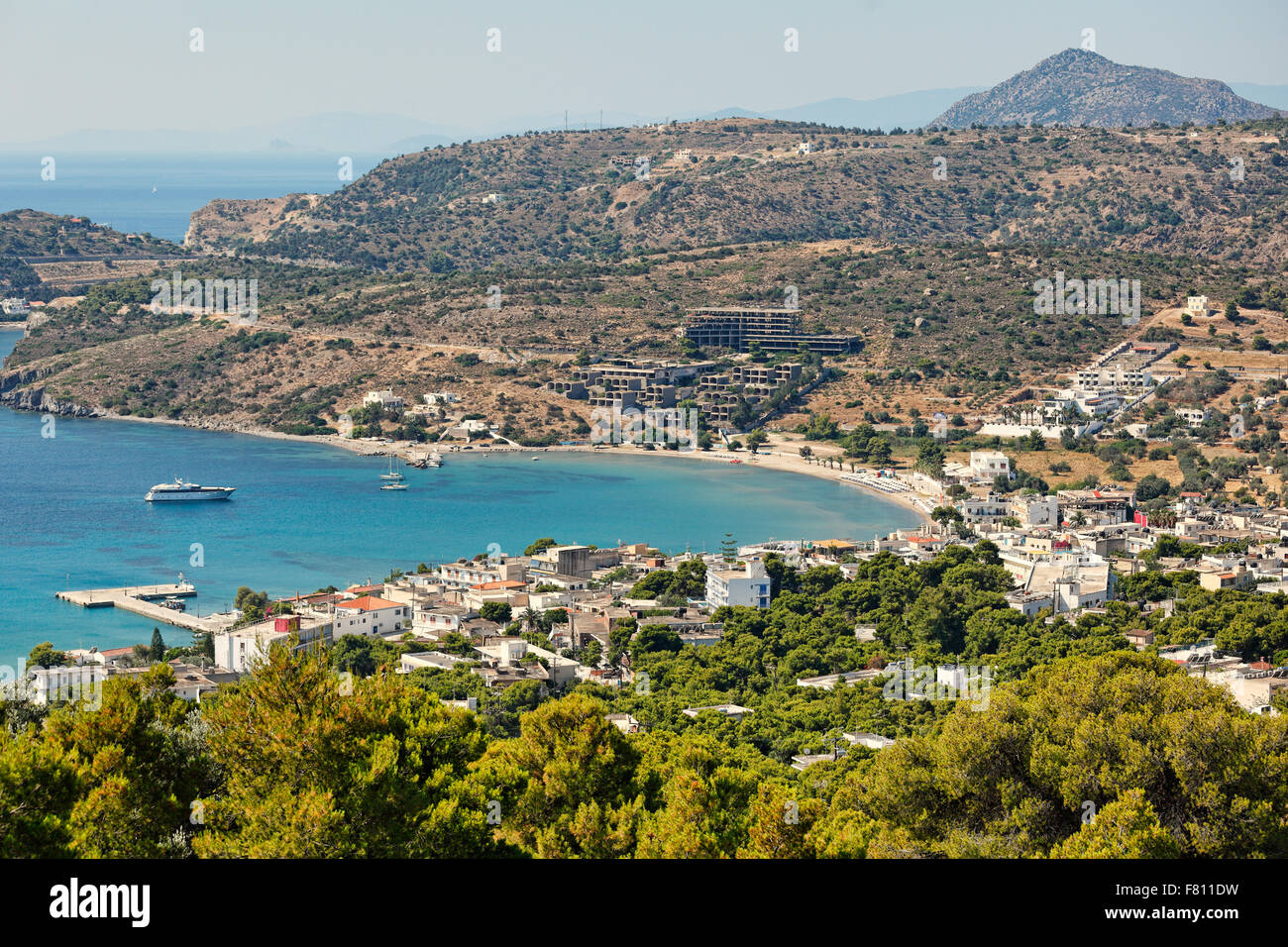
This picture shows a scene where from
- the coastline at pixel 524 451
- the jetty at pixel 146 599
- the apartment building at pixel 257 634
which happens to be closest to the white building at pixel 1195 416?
the coastline at pixel 524 451

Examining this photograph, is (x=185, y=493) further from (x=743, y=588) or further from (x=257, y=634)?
(x=743, y=588)

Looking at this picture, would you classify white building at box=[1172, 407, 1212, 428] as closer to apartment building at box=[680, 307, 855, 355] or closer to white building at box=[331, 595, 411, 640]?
apartment building at box=[680, 307, 855, 355]

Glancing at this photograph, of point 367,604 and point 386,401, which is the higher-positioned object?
point 386,401

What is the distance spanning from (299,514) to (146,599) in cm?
1054

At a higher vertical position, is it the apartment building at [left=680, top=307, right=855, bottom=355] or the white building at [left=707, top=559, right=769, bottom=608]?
the apartment building at [left=680, top=307, right=855, bottom=355]

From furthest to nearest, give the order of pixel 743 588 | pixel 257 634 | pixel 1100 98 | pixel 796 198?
pixel 1100 98 < pixel 796 198 < pixel 743 588 < pixel 257 634

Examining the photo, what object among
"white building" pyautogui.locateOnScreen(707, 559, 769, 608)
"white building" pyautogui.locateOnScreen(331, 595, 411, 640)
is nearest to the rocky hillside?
"white building" pyautogui.locateOnScreen(707, 559, 769, 608)

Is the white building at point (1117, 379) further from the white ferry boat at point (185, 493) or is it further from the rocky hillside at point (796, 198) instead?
the rocky hillside at point (796, 198)

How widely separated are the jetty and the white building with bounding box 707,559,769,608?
8868 millimetres

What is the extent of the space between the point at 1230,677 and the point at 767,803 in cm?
1267

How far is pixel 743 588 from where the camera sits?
29.1 meters

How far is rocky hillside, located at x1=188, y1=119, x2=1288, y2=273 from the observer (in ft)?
277

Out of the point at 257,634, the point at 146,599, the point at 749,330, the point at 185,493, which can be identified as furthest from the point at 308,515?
the point at 749,330

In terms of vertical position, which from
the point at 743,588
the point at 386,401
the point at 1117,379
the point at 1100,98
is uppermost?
the point at 1100,98
